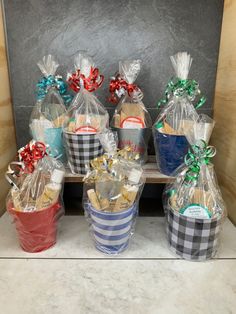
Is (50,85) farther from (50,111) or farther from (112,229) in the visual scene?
(112,229)

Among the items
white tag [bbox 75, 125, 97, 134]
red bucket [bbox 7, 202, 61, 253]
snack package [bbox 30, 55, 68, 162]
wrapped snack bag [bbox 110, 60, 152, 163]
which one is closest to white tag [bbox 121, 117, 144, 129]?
wrapped snack bag [bbox 110, 60, 152, 163]

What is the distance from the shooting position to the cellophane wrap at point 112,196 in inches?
30.0

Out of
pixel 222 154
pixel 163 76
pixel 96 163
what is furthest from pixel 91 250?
pixel 163 76

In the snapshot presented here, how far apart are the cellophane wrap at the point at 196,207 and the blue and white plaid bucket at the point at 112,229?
0.40 ft

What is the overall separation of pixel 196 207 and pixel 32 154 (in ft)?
1.53

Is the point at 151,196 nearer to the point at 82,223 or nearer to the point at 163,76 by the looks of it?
the point at 82,223

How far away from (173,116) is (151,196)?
1.37 ft

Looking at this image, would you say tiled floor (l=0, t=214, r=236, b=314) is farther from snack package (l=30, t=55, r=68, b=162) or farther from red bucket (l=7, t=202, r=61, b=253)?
snack package (l=30, t=55, r=68, b=162)

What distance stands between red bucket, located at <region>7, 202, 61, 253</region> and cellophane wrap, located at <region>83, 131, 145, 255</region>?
0.11 m

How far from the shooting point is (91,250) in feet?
2.72

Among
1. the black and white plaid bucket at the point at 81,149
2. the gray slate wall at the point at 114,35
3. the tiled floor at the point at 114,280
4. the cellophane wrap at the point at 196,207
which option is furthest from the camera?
the gray slate wall at the point at 114,35

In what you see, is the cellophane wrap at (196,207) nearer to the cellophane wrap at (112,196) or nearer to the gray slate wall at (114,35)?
the cellophane wrap at (112,196)

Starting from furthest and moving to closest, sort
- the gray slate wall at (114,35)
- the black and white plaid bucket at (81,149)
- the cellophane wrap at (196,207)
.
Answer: the gray slate wall at (114,35) → the black and white plaid bucket at (81,149) → the cellophane wrap at (196,207)

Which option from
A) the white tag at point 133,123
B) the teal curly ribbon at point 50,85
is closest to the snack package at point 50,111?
the teal curly ribbon at point 50,85
